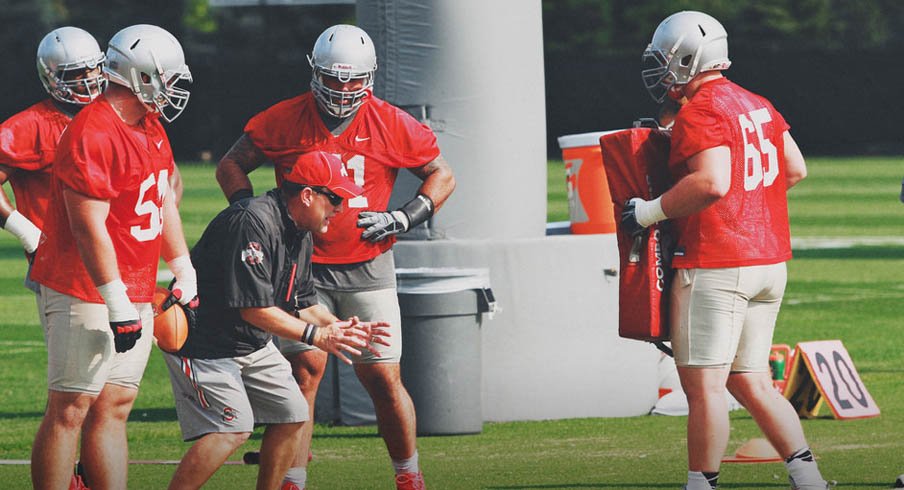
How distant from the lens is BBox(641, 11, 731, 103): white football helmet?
21.0 ft

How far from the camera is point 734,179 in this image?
20.7 feet

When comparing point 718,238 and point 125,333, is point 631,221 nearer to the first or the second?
point 718,238

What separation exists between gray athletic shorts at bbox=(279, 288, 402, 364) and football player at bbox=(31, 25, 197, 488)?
1096 millimetres

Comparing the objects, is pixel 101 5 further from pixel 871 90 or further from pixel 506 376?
pixel 506 376

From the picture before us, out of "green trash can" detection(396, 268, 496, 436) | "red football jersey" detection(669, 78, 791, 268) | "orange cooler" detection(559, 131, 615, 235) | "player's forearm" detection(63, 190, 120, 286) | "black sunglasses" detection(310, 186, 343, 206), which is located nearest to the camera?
"player's forearm" detection(63, 190, 120, 286)

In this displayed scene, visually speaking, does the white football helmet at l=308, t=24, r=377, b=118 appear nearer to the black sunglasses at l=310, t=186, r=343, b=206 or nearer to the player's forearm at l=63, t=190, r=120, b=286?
the black sunglasses at l=310, t=186, r=343, b=206

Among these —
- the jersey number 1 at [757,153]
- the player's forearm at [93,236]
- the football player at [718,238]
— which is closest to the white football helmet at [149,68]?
the player's forearm at [93,236]

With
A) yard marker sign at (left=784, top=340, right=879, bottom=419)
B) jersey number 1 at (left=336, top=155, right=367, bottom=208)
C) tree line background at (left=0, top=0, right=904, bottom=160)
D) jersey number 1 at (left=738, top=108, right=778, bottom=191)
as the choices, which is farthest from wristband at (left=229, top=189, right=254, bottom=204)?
tree line background at (left=0, top=0, right=904, bottom=160)

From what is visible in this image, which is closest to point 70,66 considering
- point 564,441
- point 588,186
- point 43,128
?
point 43,128

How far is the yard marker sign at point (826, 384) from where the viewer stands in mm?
9344

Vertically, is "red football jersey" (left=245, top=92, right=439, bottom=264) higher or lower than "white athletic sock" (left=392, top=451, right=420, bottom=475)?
higher

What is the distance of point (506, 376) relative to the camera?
9.57 m

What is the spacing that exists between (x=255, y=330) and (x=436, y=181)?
1.56 m

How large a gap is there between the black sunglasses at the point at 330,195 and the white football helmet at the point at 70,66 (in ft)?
5.00
